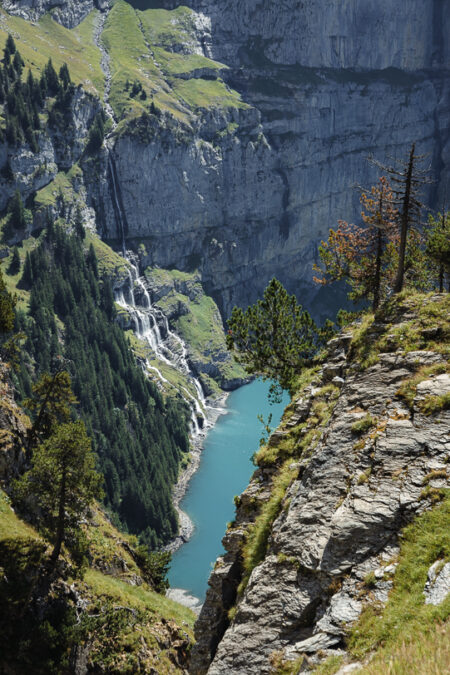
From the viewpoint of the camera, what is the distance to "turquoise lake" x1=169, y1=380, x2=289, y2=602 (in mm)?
107312

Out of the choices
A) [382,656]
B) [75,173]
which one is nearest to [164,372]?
[75,173]

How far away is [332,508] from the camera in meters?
15.9

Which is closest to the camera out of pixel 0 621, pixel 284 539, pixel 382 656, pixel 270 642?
pixel 382 656

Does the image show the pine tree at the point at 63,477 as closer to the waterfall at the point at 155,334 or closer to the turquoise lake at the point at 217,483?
the turquoise lake at the point at 217,483

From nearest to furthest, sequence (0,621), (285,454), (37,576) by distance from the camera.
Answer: (285,454) → (0,621) → (37,576)

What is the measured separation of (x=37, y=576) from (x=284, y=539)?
939 inches

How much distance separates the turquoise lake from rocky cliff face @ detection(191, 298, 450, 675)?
8133cm

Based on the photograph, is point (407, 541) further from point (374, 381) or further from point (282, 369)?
point (282, 369)

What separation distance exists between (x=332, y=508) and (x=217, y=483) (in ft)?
422

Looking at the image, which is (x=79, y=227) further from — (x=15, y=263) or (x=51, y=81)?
(x=51, y=81)

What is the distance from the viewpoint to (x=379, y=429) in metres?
17.5

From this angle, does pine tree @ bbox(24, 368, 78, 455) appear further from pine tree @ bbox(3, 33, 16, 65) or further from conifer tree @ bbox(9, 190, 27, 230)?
pine tree @ bbox(3, 33, 16, 65)

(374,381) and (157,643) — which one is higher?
(374,381)

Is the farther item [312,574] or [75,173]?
[75,173]
